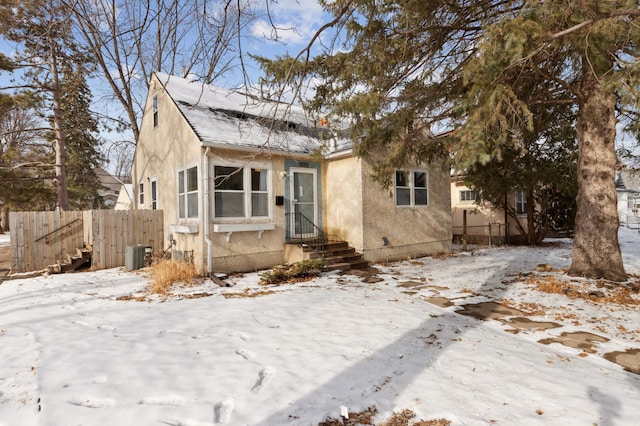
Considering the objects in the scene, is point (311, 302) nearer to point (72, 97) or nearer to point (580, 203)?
point (580, 203)

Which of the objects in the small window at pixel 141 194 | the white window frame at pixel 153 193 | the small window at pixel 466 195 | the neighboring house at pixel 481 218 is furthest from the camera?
the small window at pixel 466 195

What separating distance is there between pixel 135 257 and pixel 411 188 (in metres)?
9.33

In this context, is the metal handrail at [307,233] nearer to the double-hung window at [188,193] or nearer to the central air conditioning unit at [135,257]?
the double-hung window at [188,193]

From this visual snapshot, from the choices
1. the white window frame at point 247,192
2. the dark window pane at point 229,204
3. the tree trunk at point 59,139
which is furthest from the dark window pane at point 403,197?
the tree trunk at point 59,139

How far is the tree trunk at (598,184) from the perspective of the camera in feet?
23.4

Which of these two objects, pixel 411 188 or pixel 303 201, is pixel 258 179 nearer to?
pixel 303 201

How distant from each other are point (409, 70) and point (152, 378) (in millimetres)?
7255

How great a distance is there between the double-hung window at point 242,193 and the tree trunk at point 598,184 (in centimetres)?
783

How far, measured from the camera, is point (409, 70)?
24.0 ft

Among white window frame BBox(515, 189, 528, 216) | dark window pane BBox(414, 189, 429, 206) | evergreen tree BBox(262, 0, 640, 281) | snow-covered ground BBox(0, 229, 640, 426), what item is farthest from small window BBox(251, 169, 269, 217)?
white window frame BBox(515, 189, 528, 216)

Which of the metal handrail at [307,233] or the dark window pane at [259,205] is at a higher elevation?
the dark window pane at [259,205]

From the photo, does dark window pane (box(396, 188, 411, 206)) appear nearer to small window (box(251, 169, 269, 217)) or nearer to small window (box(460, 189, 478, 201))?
small window (box(251, 169, 269, 217))

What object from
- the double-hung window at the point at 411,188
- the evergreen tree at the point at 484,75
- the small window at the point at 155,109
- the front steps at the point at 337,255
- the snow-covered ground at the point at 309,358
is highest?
the small window at the point at 155,109

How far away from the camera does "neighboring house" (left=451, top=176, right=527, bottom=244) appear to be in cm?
1633
